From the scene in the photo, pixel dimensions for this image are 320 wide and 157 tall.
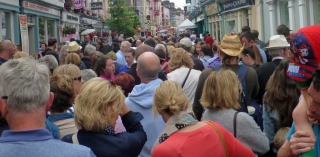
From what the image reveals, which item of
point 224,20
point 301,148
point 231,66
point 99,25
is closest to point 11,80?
point 301,148

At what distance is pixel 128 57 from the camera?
8.63 meters

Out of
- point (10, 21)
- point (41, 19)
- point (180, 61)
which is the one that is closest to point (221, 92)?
point (180, 61)

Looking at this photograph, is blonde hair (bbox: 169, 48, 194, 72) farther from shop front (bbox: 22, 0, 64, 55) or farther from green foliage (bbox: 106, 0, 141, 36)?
green foliage (bbox: 106, 0, 141, 36)

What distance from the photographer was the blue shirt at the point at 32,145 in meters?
2.03

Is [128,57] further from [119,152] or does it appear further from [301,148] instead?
[301,148]

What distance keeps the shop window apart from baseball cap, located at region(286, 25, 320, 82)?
620 inches

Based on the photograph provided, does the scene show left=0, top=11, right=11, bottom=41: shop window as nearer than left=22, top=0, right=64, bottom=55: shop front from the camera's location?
Yes

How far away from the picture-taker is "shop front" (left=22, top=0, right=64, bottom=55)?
66.9 feet

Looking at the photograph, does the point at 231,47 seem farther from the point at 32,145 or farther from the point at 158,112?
the point at 32,145

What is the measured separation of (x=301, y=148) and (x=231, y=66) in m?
2.93

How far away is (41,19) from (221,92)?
2080 cm

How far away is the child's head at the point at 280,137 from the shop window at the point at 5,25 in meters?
14.4

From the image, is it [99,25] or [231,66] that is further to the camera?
[99,25]

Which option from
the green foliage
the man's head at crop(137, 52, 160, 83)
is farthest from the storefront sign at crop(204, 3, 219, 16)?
the man's head at crop(137, 52, 160, 83)
